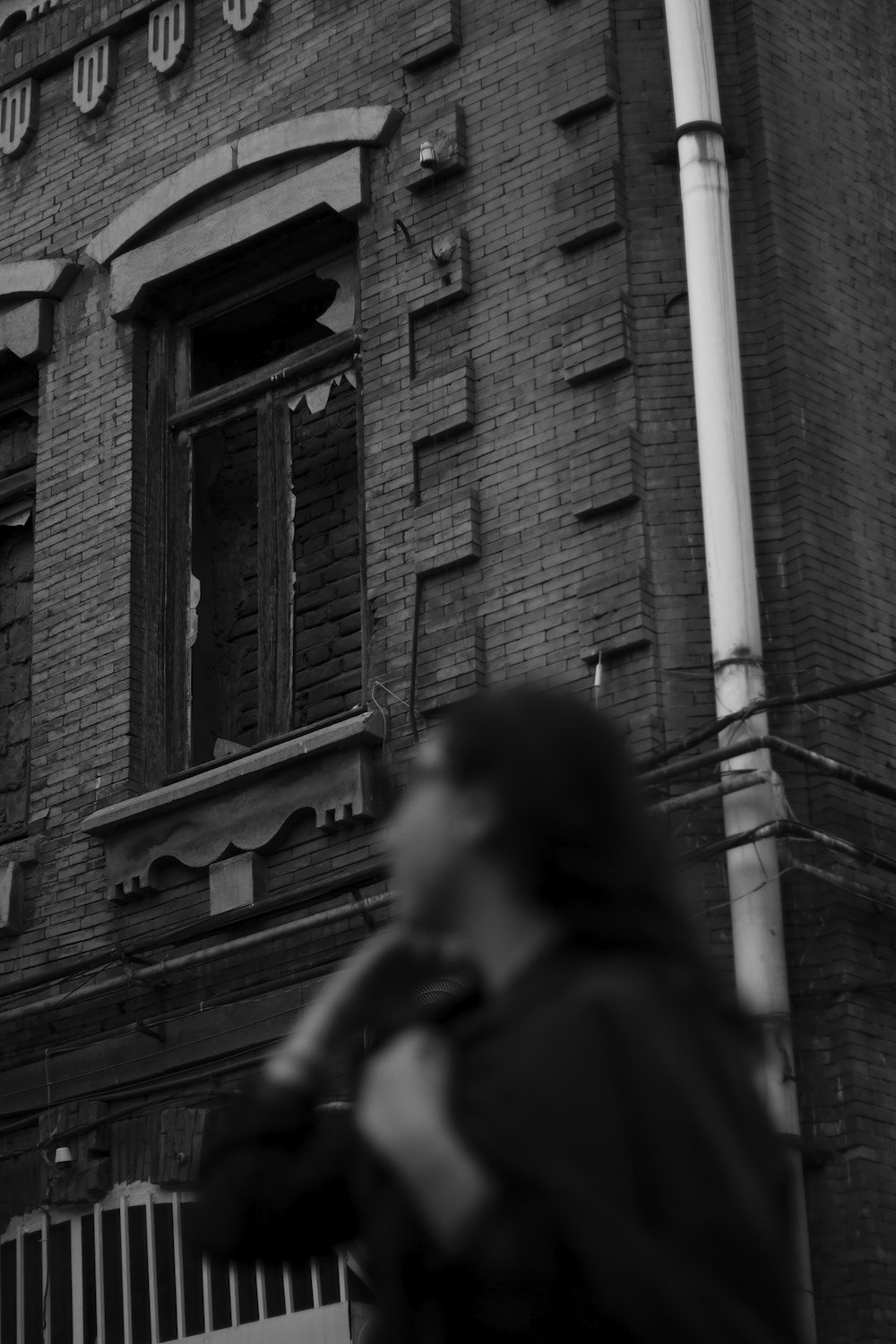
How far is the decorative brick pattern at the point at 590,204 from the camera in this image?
8914 millimetres

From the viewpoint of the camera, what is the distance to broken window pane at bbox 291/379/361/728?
9656mm

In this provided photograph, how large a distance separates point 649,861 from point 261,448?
815 centimetres

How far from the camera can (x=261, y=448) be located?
10.3 m

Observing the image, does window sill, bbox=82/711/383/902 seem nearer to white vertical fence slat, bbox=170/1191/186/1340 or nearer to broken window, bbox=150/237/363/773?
broken window, bbox=150/237/363/773

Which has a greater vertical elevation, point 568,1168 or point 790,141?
point 790,141

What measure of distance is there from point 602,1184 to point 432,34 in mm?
8527

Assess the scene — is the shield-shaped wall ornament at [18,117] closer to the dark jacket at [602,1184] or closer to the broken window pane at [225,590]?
the broken window pane at [225,590]

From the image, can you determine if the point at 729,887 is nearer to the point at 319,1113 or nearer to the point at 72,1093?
the point at 72,1093

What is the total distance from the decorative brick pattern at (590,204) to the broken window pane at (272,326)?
4.41 ft

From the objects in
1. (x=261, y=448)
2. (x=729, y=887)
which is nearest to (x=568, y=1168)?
(x=729, y=887)

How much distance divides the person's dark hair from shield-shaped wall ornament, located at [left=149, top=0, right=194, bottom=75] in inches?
364

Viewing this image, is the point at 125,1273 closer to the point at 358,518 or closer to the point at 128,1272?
the point at 128,1272

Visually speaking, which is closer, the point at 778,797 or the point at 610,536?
the point at 778,797

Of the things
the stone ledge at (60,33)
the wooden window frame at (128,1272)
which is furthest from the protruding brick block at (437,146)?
the wooden window frame at (128,1272)
